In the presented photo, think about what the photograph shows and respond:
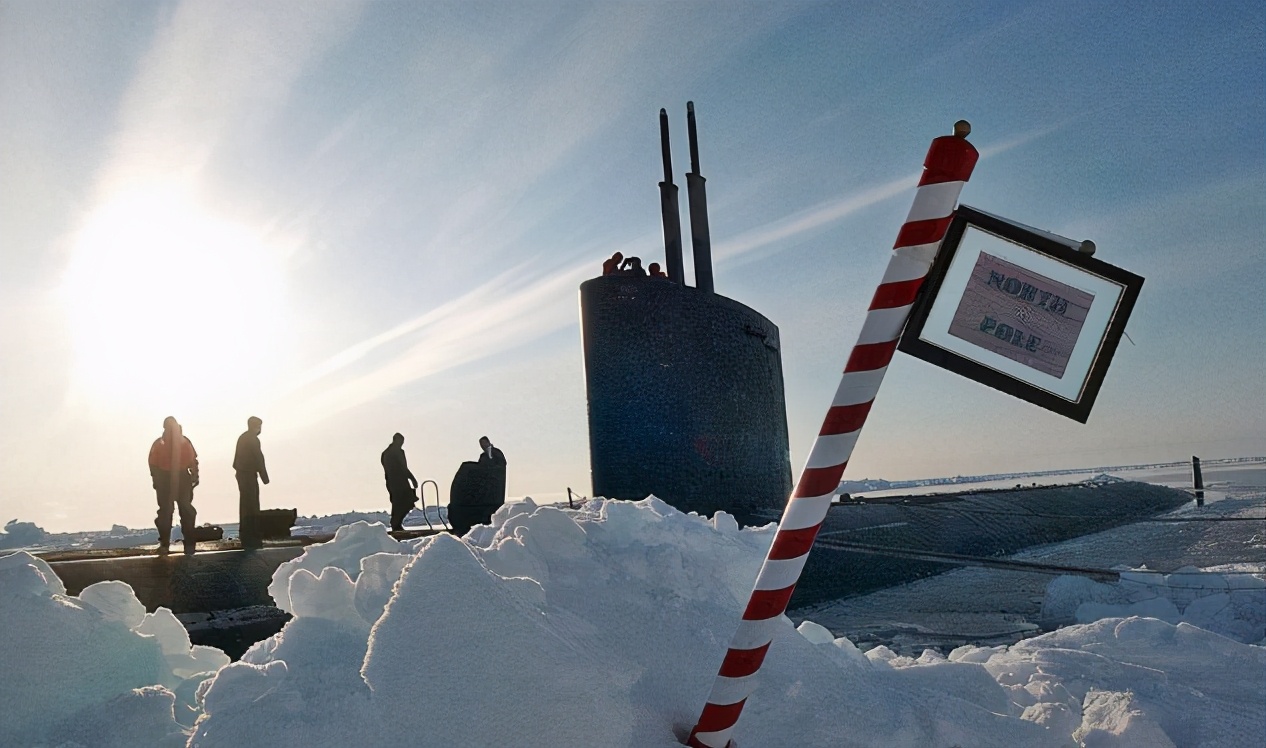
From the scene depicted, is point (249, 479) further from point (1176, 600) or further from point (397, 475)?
point (1176, 600)

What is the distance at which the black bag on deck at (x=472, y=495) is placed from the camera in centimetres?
835

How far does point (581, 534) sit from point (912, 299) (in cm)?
131

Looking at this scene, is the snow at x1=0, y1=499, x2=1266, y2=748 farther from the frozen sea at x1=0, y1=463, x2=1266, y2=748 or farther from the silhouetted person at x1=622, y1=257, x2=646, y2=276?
the silhouetted person at x1=622, y1=257, x2=646, y2=276

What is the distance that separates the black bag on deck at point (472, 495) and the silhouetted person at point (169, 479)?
2474 millimetres

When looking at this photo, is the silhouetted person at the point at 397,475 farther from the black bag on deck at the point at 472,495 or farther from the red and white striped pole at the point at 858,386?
the red and white striped pole at the point at 858,386

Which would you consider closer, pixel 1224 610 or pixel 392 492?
pixel 1224 610

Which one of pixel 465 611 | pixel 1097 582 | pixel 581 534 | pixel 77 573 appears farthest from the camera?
pixel 1097 582

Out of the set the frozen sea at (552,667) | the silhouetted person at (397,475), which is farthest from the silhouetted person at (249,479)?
the frozen sea at (552,667)

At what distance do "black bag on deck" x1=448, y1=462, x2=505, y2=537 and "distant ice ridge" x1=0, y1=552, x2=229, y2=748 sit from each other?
5570 millimetres

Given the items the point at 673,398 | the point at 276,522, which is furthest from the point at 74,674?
the point at 276,522

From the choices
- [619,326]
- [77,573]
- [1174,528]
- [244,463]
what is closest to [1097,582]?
[619,326]

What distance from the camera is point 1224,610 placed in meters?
5.84

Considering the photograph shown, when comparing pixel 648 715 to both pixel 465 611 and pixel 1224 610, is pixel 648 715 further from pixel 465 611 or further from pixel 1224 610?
pixel 1224 610

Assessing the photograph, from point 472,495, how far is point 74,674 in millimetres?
6101
